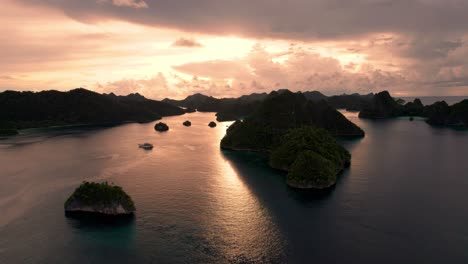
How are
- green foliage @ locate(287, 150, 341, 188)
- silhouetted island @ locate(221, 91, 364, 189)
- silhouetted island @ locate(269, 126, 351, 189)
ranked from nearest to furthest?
green foliage @ locate(287, 150, 341, 188) < silhouetted island @ locate(269, 126, 351, 189) < silhouetted island @ locate(221, 91, 364, 189)

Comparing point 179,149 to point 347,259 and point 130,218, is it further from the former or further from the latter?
point 347,259

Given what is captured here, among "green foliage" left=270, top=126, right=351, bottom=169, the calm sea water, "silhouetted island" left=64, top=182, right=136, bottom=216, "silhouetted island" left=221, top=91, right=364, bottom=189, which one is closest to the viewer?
the calm sea water

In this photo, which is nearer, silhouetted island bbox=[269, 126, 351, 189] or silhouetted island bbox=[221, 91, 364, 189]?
silhouetted island bbox=[269, 126, 351, 189]

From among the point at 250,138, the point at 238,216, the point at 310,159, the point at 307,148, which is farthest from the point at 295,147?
the point at 238,216

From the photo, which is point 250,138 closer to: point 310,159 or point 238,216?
point 310,159

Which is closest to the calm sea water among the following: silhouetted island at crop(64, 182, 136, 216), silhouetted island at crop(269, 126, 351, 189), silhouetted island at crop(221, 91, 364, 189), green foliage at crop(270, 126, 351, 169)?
silhouetted island at crop(64, 182, 136, 216)

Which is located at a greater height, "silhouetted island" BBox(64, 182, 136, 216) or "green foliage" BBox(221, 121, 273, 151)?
"green foliage" BBox(221, 121, 273, 151)

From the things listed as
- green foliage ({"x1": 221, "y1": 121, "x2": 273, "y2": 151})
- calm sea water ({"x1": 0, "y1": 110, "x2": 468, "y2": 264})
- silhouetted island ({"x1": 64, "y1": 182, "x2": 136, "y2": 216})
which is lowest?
calm sea water ({"x1": 0, "y1": 110, "x2": 468, "y2": 264})

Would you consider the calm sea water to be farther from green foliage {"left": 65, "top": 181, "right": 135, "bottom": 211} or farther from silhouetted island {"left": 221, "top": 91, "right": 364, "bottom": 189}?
silhouetted island {"left": 221, "top": 91, "right": 364, "bottom": 189}
